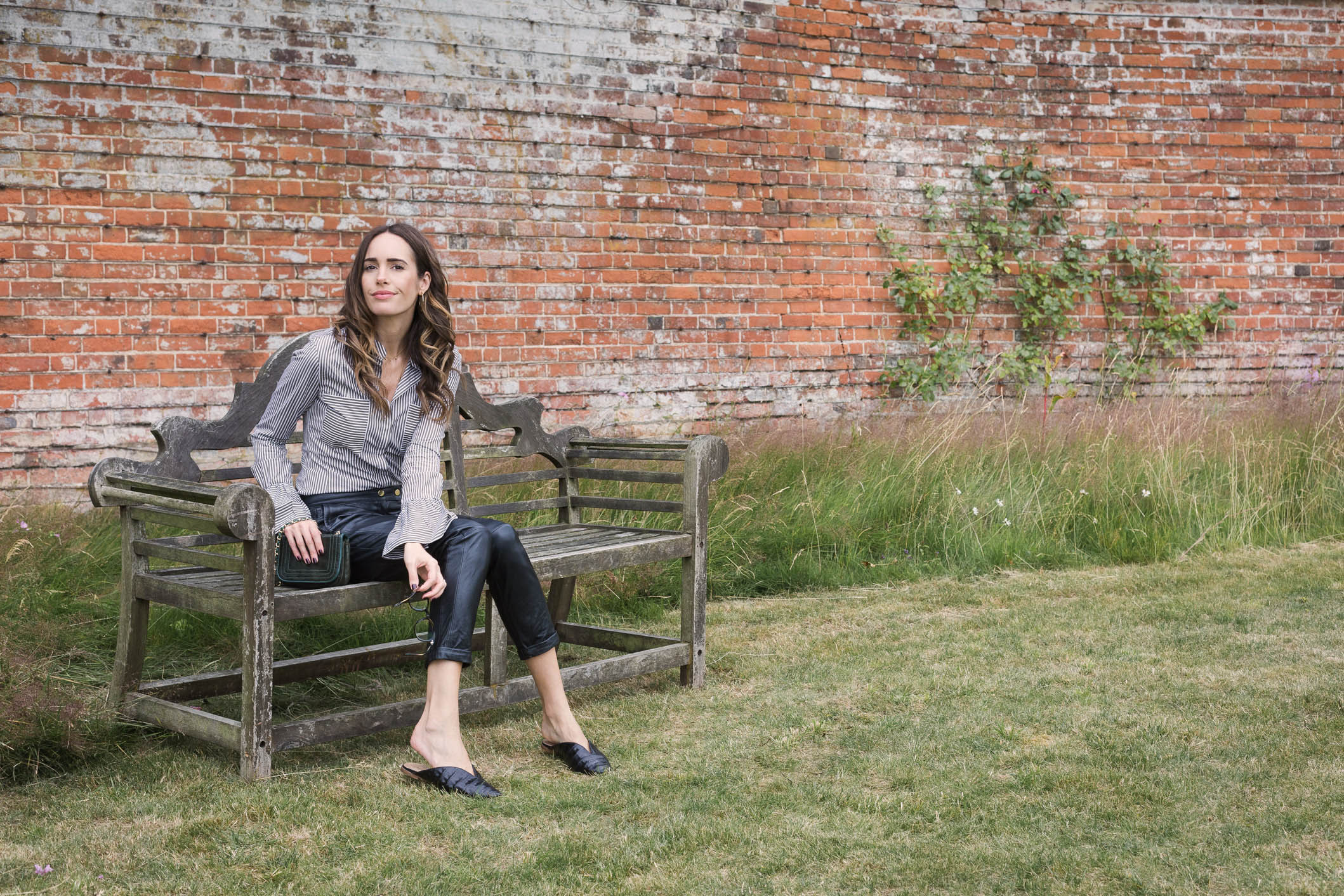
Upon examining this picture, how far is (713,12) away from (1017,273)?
2646mm

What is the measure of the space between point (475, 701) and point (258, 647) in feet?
2.25

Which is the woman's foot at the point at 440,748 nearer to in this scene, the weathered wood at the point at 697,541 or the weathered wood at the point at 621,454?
→ the weathered wood at the point at 697,541

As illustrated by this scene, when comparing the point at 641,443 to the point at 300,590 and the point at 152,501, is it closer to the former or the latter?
→ the point at 300,590

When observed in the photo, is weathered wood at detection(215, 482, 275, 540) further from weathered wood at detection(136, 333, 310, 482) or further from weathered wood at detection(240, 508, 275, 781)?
weathered wood at detection(136, 333, 310, 482)

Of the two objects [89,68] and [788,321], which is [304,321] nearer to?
[89,68]

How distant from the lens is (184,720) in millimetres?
3418

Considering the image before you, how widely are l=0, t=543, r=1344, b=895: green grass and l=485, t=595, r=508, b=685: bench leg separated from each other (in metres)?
0.16

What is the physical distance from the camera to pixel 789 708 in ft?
13.1

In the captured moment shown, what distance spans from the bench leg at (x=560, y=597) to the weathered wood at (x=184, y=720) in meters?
1.38

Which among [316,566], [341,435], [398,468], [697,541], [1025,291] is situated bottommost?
[697,541]

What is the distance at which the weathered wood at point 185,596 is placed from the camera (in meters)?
3.26

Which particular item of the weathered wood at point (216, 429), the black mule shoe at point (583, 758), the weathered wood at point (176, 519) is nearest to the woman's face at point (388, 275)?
the weathered wood at point (216, 429)

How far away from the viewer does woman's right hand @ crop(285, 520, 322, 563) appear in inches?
130

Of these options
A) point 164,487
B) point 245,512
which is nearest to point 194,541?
point 164,487
